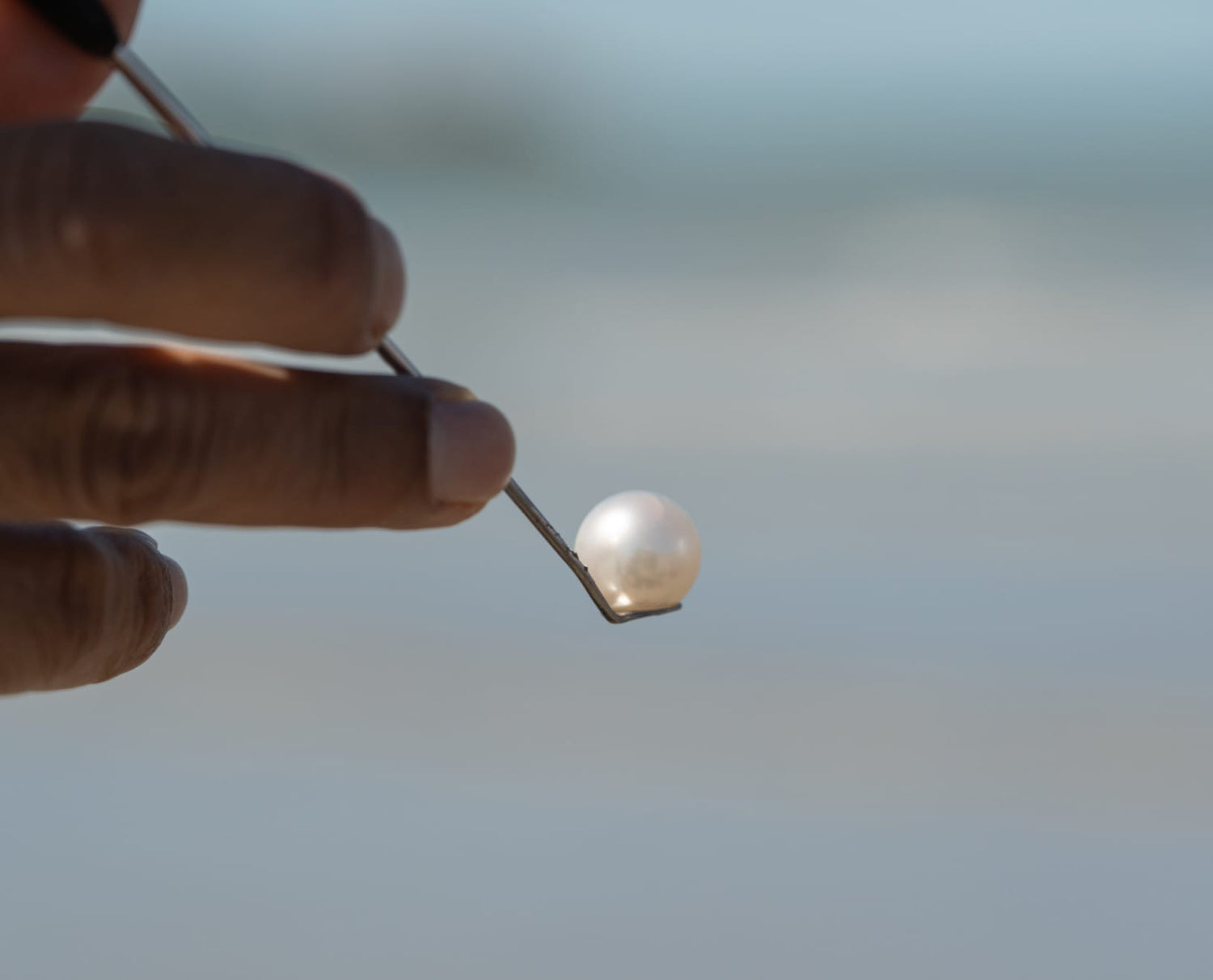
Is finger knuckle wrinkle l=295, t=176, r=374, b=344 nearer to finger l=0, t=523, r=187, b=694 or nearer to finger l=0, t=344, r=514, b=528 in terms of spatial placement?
finger l=0, t=344, r=514, b=528

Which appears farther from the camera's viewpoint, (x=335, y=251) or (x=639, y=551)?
(x=639, y=551)

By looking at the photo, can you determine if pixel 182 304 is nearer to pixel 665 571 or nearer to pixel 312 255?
pixel 312 255

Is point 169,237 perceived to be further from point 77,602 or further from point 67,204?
point 77,602

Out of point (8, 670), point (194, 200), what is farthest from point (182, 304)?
point (8, 670)

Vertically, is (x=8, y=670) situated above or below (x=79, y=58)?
below

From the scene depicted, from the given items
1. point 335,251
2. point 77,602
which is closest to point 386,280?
point 335,251

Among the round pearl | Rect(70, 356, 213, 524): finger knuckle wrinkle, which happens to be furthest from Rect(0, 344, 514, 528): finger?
the round pearl
